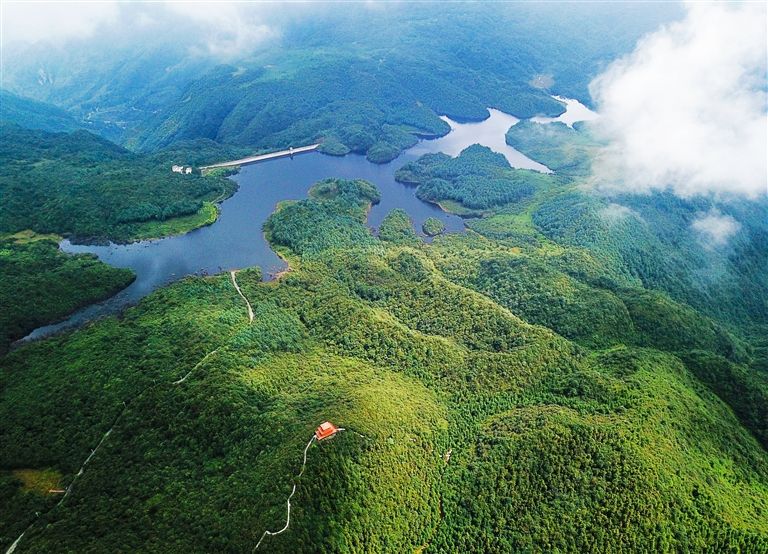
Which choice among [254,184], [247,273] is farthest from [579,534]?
[254,184]

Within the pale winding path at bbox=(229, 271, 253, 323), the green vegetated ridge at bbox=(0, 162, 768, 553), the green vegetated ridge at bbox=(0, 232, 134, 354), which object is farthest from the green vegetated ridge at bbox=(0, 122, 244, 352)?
the pale winding path at bbox=(229, 271, 253, 323)

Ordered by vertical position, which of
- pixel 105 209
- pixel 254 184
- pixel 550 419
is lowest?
pixel 254 184

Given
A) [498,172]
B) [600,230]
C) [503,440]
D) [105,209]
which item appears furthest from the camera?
[498,172]

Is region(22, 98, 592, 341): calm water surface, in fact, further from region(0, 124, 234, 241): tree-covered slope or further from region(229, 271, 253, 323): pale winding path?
region(0, 124, 234, 241): tree-covered slope

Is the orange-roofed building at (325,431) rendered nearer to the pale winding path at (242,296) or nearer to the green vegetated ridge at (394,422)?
the green vegetated ridge at (394,422)

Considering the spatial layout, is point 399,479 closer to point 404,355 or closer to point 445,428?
point 445,428

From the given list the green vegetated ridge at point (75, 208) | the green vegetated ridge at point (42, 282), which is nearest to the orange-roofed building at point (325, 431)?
→ the green vegetated ridge at point (42, 282)
